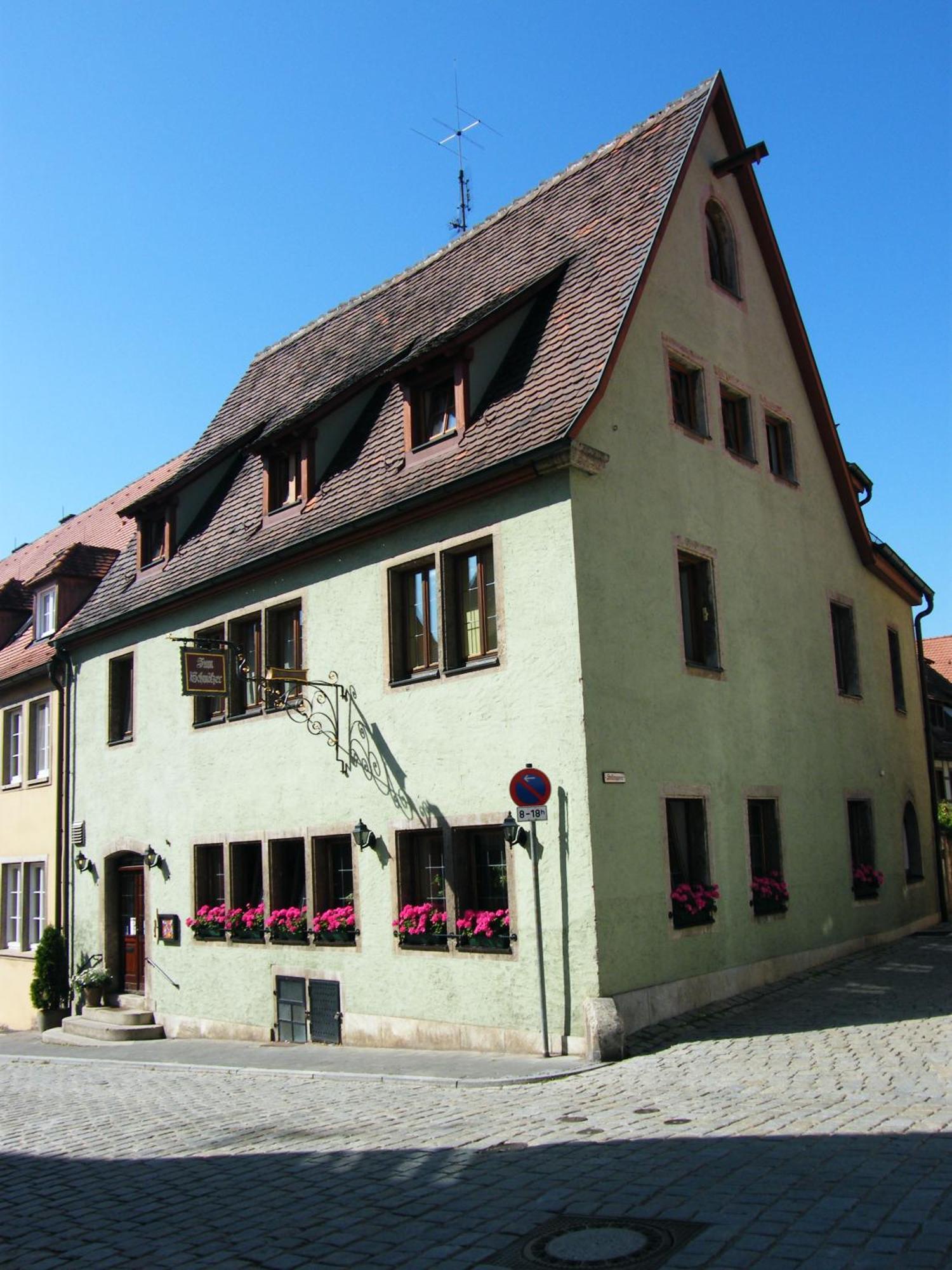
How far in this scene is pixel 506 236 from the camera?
711 inches

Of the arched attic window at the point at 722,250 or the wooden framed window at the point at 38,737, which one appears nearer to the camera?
the arched attic window at the point at 722,250

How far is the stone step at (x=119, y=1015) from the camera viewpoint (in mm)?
18516

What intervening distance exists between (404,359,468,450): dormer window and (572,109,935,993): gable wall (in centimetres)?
229

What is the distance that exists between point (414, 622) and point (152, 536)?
838cm

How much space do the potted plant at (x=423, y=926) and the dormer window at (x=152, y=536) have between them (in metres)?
9.17

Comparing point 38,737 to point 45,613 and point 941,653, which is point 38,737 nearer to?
point 45,613

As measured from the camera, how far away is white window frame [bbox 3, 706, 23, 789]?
945 inches

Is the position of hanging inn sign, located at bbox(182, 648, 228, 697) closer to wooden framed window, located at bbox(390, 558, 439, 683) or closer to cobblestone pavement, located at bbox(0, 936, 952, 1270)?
wooden framed window, located at bbox(390, 558, 439, 683)

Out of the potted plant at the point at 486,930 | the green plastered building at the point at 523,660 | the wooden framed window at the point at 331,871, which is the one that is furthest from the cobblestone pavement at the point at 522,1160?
the wooden framed window at the point at 331,871

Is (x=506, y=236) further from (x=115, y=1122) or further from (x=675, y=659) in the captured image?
(x=115, y=1122)

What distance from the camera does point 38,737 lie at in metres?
23.6

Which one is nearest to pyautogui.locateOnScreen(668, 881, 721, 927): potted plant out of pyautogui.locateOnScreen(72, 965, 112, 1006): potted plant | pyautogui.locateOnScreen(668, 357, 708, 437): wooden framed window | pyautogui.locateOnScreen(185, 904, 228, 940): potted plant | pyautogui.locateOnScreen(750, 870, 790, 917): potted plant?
pyautogui.locateOnScreen(750, 870, 790, 917): potted plant

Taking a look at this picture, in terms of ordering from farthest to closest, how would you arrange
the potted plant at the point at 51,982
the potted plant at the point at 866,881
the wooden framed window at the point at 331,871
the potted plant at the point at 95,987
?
the potted plant at the point at 51,982, the potted plant at the point at 95,987, the potted plant at the point at 866,881, the wooden framed window at the point at 331,871

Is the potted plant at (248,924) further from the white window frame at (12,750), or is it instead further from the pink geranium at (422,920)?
the white window frame at (12,750)
